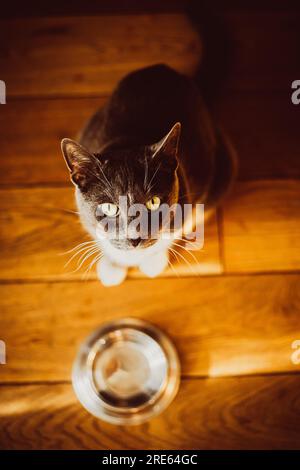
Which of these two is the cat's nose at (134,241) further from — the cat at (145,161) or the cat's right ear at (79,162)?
the cat's right ear at (79,162)

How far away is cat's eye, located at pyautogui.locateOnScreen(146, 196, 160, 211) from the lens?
32.2 inches

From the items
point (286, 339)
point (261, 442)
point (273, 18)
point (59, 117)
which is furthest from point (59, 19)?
point (261, 442)

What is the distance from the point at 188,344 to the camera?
3.45 feet

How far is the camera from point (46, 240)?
3.61 ft

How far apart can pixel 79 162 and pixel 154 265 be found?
15.3 inches

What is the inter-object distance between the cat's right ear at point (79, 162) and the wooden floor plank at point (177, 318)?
35cm

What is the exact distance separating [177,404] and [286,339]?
32 cm

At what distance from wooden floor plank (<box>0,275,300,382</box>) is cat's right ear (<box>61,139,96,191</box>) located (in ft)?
1.15

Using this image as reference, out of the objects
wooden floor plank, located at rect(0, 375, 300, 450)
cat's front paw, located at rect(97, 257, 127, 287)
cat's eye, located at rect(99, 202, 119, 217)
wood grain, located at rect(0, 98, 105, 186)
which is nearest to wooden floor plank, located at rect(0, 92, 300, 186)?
wood grain, located at rect(0, 98, 105, 186)

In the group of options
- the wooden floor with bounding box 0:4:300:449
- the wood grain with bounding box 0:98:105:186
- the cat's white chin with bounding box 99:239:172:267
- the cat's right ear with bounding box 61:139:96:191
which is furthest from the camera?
the wood grain with bounding box 0:98:105:186

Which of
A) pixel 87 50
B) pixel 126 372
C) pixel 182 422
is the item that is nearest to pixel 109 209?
pixel 126 372

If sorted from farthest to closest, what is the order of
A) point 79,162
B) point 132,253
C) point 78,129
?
point 78,129, point 132,253, point 79,162

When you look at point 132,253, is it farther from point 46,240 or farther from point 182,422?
point 182,422

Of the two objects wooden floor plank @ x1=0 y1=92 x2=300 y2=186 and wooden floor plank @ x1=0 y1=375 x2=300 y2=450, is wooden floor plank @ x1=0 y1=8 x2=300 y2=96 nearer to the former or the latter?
wooden floor plank @ x1=0 y1=92 x2=300 y2=186
